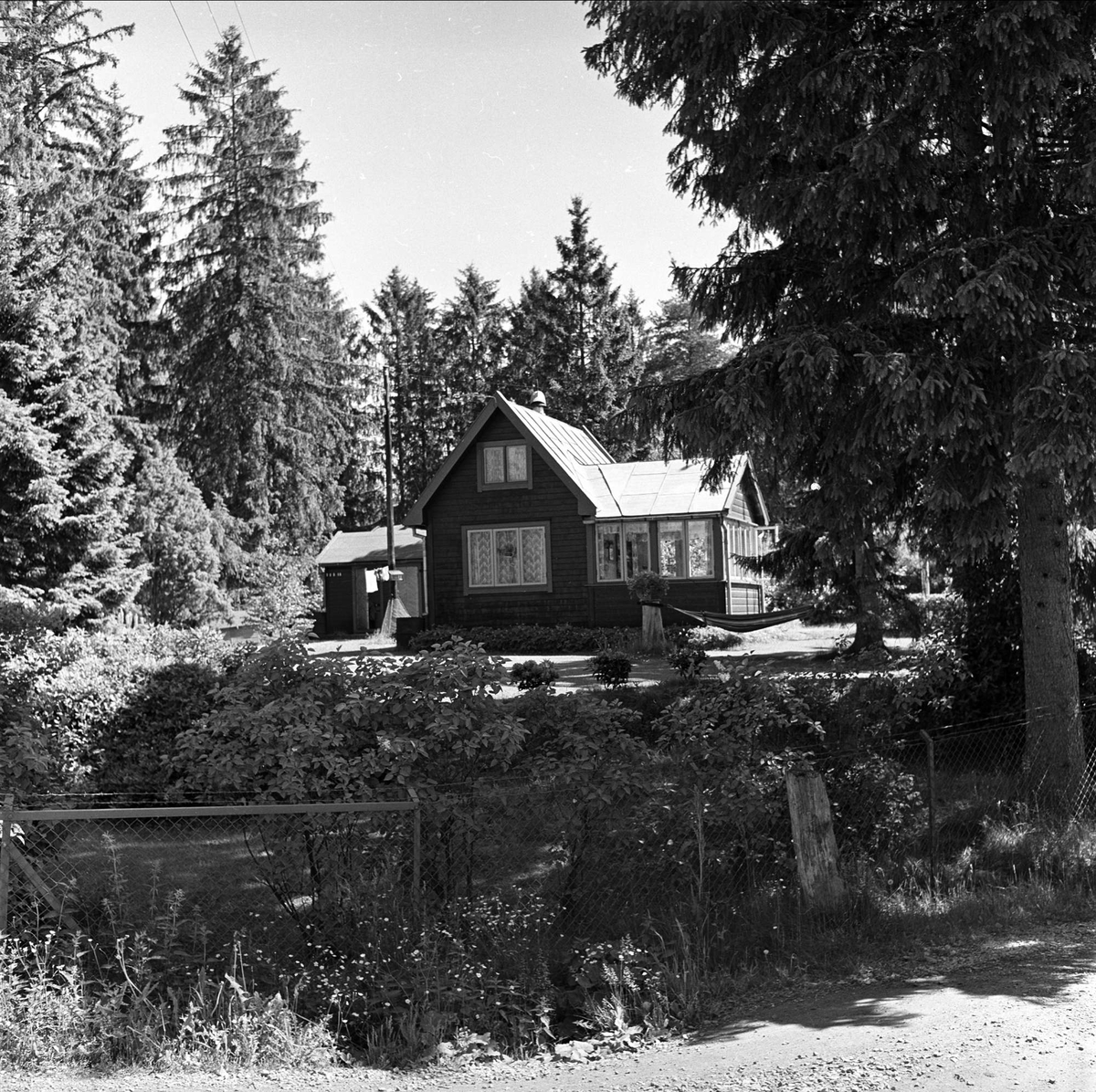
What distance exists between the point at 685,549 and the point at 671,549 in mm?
328

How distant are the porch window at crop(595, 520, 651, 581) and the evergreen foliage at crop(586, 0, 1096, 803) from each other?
16.3 meters

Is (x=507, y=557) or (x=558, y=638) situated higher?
(x=507, y=557)

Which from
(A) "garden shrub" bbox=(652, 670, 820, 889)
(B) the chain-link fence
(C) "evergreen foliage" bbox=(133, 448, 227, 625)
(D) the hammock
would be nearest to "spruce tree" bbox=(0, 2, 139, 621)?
(C) "evergreen foliage" bbox=(133, 448, 227, 625)

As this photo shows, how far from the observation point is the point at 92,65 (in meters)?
27.5

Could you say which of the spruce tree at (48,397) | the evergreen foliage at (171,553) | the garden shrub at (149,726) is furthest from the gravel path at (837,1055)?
the evergreen foliage at (171,553)

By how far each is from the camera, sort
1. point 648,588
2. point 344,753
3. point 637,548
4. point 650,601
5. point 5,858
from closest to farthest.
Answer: point 5,858 → point 344,753 → point 650,601 → point 648,588 → point 637,548

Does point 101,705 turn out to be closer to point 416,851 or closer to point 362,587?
point 416,851

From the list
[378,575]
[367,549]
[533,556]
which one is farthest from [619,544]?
[367,549]

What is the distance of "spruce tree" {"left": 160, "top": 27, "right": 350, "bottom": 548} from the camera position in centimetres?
3494

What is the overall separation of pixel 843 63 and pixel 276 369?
96.8 feet

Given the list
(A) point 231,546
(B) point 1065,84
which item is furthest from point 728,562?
(B) point 1065,84

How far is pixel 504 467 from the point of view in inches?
1038

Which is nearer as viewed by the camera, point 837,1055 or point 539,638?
point 837,1055

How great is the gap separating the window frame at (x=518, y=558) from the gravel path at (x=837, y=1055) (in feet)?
67.3
